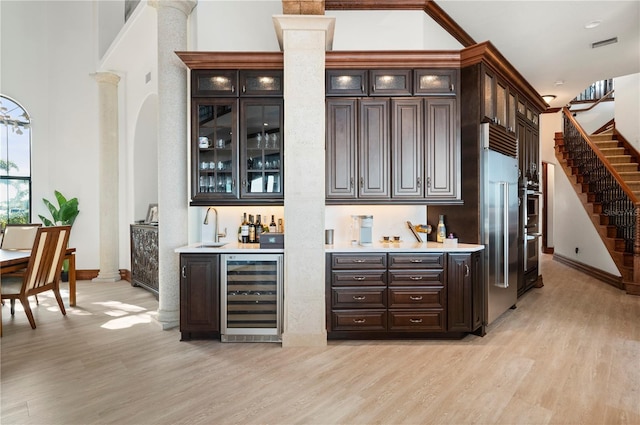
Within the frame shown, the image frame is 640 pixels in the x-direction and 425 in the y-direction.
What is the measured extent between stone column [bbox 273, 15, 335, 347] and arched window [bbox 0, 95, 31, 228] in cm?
615

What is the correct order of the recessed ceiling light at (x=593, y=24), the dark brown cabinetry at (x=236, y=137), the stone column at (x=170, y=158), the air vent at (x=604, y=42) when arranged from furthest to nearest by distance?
the air vent at (x=604, y=42) < the recessed ceiling light at (x=593, y=24) < the stone column at (x=170, y=158) < the dark brown cabinetry at (x=236, y=137)

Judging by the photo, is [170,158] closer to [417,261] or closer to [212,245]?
[212,245]

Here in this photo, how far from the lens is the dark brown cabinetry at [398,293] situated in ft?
11.2

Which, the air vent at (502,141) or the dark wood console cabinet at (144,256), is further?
the dark wood console cabinet at (144,256)

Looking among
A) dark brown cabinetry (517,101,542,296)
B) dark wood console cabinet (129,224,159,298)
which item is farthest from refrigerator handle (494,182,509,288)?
dark wood console cabinet (129,224,159,298)

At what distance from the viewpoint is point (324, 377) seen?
2713 mm

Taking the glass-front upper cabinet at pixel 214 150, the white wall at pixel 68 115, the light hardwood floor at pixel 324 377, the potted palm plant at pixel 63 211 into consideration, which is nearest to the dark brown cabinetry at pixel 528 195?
the light hardwood floor at pixel 324 377

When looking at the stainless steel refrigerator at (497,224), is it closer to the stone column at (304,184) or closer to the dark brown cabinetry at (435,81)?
the dark brown cabinetry at (435,81)

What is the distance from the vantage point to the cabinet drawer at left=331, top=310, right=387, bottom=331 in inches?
134

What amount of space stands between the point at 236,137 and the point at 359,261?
189cm

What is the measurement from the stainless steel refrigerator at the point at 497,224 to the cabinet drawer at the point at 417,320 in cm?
64

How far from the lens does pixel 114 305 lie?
485cm

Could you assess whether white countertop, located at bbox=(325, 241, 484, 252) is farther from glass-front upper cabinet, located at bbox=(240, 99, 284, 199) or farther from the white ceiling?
the white ceiling

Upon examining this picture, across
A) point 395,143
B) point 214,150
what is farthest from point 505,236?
point 214,150
